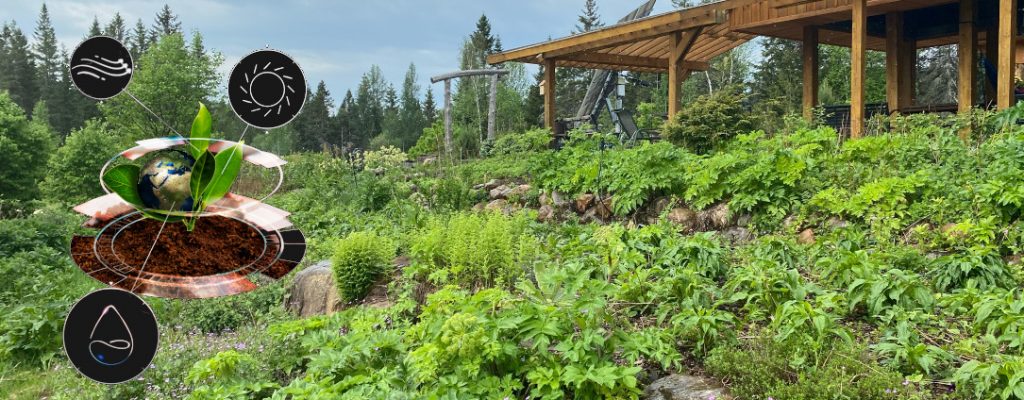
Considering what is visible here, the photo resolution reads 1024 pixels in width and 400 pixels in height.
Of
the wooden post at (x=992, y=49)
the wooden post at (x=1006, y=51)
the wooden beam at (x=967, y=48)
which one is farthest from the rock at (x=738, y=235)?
the wooden post at (x=992, y=49)

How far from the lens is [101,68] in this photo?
1396 mm

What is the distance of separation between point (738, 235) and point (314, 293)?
3284mm

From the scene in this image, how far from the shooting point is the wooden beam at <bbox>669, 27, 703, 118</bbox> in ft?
34.7

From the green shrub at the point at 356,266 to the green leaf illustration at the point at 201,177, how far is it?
308 cm

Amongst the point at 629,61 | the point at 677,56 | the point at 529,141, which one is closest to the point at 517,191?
the point at 529,141

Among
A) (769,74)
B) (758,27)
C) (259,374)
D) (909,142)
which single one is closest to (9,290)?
(259,374)

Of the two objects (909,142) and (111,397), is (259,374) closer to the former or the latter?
(111,397)

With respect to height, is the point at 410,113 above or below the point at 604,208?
above

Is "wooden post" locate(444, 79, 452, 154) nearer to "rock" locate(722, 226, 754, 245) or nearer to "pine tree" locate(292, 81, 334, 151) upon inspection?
"rock" locate(722, 226, 754, 245)

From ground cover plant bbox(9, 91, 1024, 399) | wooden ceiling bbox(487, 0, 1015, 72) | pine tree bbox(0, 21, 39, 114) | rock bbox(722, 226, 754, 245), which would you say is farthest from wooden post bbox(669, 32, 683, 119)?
pine tree bbox(0, 21, 39, 114)

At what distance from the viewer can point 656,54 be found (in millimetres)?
13625

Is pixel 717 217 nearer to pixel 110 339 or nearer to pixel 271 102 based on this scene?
pixel 271 102

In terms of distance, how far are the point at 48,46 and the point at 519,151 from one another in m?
25.6

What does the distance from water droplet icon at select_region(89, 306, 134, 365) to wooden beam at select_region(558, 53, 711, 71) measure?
1155 cm
